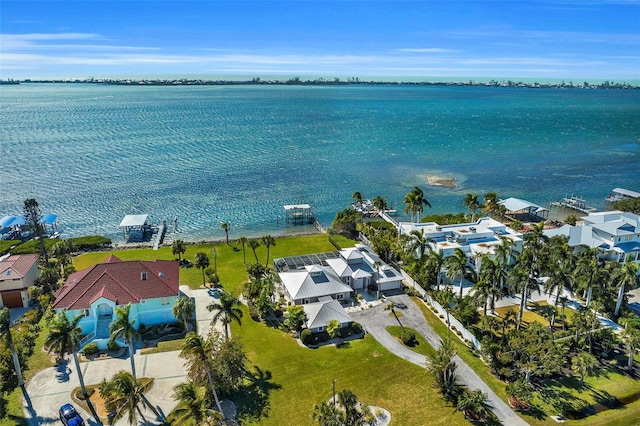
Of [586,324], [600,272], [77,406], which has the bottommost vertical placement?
[77,406]

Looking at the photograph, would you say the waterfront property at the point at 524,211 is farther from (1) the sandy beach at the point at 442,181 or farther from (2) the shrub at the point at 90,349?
(2) the shrub at the point at 90,349

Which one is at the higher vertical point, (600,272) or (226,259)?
(600,272)

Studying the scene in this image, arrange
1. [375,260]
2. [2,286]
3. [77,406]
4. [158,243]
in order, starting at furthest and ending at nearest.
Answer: [158,243] → [375,260] → [2,286] → [77,406]

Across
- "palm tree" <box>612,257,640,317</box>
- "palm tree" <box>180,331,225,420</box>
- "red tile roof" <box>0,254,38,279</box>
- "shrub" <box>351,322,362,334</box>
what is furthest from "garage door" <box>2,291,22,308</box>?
"palm tree" <box>612,257,640,317</box>

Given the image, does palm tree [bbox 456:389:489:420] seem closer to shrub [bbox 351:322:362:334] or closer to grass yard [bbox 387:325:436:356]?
grass yard [bbox 387:325:436:356]

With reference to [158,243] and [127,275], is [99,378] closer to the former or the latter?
[127,275]

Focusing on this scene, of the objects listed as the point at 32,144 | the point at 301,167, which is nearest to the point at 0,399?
the point at 301,167
